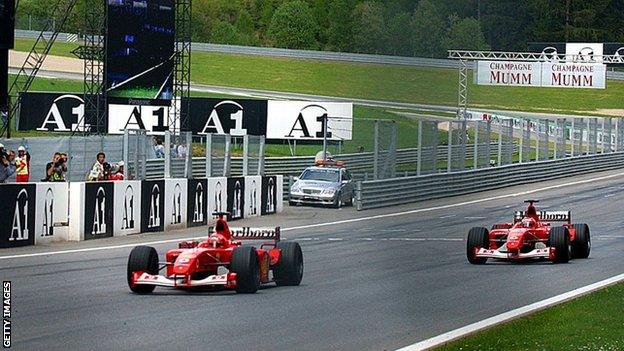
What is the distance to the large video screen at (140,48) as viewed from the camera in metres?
37.0

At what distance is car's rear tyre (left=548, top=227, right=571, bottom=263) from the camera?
58.0ft

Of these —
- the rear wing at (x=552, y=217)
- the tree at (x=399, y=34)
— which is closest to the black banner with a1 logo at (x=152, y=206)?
the rear wing at (x=552, y=217)

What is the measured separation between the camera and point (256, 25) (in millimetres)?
5492

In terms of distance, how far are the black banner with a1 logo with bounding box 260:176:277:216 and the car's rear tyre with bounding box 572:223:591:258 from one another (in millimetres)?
12485

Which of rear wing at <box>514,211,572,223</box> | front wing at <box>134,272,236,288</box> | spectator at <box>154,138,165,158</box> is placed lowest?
front wing at <box>134,272,236,288</box>

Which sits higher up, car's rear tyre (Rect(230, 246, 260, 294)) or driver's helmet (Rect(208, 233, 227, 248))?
driver's helmet (Rect(208, 233, 227, 248))

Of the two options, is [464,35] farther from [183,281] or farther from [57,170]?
[57,170]

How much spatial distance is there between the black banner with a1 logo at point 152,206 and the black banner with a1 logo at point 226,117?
2213cm

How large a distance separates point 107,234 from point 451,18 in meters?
17.1

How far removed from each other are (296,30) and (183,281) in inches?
298

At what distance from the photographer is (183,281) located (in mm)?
12562

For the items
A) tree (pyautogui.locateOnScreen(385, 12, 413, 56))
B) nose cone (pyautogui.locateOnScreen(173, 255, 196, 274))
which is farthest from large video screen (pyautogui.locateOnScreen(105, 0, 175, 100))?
tree (pyautogui.locateOnScreen(385, 12, 413, 56))

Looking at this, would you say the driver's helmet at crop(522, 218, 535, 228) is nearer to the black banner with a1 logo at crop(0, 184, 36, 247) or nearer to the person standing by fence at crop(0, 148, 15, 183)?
the black banner with a1 logo at crop(0, 184, 36, 247)

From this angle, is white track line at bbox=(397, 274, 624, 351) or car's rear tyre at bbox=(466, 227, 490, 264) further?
car's rear tyre at bbox=(466, 227, 490, 264)
